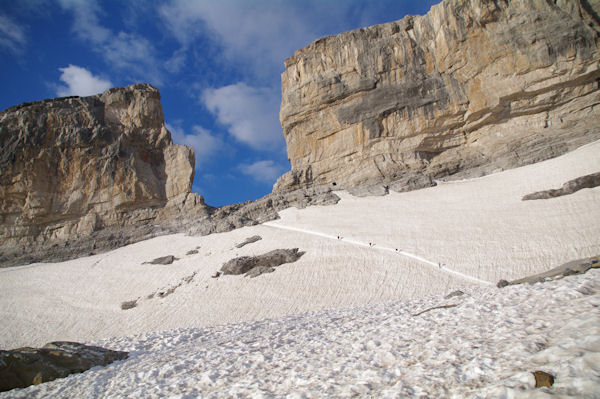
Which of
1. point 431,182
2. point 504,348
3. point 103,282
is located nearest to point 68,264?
point 103,282

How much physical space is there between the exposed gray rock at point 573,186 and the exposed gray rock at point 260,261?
1384cm

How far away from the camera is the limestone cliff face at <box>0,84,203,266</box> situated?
105 feet

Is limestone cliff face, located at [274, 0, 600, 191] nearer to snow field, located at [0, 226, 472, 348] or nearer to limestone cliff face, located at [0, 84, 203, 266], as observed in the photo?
snow field, located at [0, 226, 472, 348]

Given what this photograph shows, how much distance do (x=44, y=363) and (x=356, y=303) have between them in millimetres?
9894

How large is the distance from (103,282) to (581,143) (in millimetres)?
33254

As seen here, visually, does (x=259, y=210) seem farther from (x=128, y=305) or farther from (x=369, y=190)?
(x=128, y=305)

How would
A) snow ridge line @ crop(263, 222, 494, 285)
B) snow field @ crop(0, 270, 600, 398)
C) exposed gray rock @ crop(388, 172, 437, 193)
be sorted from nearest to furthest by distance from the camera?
1. snow field @ crop(0, 270, 600, 398)
2. snow ridge line @ crop(263, 222, 494, 285)
3. exposed gray rock @ crop(388, 172, 437, 193)

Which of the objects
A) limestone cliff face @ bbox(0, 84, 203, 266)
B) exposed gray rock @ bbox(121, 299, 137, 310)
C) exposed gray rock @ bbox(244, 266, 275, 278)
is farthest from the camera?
limestone cliff face @ bbox(0, 84, 203, 266)

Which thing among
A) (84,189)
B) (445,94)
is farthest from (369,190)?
(84,189)

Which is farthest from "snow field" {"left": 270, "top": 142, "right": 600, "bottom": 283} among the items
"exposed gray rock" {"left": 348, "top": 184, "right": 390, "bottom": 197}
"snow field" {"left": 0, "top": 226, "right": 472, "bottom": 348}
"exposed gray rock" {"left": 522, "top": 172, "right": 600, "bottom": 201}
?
"snow field" {"left": 0, "top": 226, "right": 472, "bottom": 348}

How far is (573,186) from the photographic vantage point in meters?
17.8

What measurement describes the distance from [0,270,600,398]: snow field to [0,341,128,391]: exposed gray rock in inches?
10.5

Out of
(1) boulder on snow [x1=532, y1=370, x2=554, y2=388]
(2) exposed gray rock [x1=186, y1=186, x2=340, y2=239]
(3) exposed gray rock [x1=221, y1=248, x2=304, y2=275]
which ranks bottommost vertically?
(1) boulder on snow [x1=532, y1=370, x2=554, y2=388]

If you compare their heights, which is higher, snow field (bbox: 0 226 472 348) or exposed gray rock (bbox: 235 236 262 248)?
exposed gray rock (bbox: 235 236 262 248)
